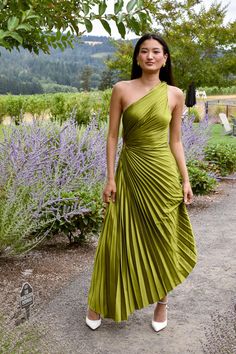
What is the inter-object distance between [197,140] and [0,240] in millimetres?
5536

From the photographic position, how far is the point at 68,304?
4.57m

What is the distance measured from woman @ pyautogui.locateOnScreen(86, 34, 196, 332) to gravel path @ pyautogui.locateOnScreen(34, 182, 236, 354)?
210 mm

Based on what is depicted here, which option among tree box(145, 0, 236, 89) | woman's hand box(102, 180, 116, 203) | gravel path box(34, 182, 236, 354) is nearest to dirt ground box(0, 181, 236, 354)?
gravel path box(34, 182, 236, 354)

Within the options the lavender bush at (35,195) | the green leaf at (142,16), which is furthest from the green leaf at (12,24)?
the lavender bush at (35,195)

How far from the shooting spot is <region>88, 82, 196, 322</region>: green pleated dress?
3.89m

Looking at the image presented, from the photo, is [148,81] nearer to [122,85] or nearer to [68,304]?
[122,85]

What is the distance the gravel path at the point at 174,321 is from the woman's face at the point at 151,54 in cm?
162

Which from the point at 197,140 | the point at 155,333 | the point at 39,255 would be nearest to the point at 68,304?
the point at 155,333

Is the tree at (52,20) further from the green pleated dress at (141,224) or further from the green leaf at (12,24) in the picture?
the green pleated dress at (141,224)

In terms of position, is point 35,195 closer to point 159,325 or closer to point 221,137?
point 159,325

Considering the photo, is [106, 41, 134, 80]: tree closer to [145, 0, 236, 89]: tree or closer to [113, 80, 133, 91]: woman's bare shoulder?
[145, 0, 236, 89]: tree

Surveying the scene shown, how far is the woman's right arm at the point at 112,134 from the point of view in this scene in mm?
3852

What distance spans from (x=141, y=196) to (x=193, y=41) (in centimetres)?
2041

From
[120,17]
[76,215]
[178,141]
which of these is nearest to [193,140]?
[76,215]
